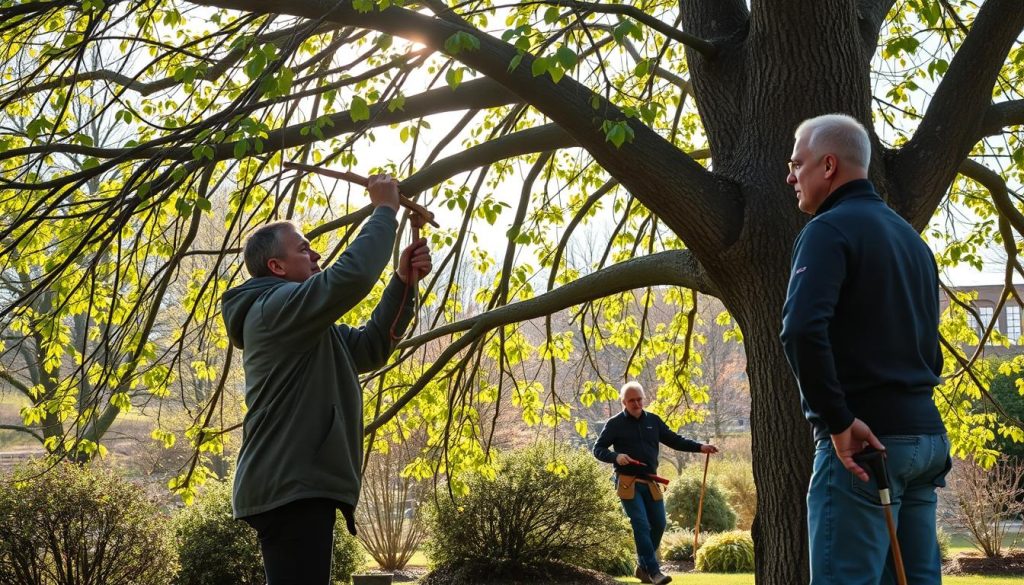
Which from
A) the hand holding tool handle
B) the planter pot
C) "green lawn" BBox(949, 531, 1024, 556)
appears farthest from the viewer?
"green lawn" BBox(949, 531, 1024, 556)

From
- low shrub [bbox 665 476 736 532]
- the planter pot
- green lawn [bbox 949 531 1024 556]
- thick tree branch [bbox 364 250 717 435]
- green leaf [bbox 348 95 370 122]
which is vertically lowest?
the planter pot

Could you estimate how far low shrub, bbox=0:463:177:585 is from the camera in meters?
8.23

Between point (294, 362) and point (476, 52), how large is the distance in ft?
6.28

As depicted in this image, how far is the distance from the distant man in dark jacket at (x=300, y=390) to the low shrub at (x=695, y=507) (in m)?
14.5

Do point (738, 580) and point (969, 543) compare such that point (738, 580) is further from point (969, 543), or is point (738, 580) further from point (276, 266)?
point (969, 543)

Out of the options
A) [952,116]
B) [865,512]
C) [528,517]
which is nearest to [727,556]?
[528,517]


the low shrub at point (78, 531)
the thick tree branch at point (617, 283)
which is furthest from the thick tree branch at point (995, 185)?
the low shrub at point (78, 531)

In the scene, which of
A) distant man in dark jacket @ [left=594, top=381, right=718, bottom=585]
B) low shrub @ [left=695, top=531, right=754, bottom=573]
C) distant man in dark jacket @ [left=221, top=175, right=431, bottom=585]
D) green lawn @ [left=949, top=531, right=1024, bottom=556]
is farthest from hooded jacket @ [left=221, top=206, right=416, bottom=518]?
green lawn @ [left=949, top=531, right=1024, bottom=556]

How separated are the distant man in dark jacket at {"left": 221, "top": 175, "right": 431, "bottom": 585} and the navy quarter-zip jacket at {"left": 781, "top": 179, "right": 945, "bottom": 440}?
50.0 inches

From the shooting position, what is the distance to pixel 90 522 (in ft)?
28.0

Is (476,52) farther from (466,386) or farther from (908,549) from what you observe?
(466,386)

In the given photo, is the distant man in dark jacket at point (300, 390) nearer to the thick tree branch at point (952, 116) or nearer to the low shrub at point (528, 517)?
the thick tree branch at point (952, 116)

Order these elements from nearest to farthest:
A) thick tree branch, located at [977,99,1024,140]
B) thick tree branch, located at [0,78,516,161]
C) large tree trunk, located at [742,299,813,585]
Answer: large tree trunk, located at [742,299,813,585], thick tree branch, located at [977,99,1024,140], thick tree branch, located at [0,78,516,161]

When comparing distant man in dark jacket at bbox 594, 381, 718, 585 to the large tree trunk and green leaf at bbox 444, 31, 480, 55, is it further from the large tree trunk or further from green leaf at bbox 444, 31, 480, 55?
green leaf at bbox 444, 31, 480, 55
